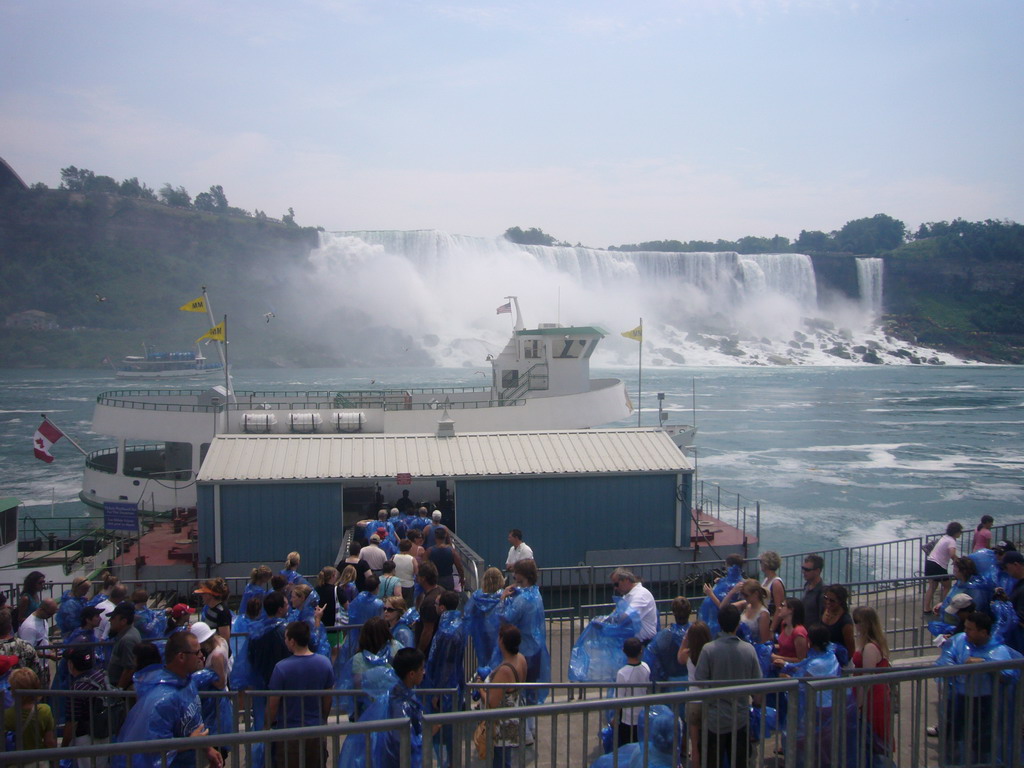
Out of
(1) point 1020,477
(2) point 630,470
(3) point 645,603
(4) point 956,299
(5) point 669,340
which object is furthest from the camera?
(4) point 956,299

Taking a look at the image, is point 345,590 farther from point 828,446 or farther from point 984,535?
point 828,446

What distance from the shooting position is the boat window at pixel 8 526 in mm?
13695

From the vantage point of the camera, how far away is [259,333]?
373ft

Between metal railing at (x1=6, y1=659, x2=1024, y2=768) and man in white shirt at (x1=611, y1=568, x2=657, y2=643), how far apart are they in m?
0.90

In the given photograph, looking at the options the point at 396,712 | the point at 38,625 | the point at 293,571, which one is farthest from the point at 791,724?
the point at 38,625

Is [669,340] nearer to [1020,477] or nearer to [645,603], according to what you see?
[1020,477]

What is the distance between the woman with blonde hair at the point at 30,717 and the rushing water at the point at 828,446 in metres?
18.3

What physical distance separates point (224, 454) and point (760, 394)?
2104 inches

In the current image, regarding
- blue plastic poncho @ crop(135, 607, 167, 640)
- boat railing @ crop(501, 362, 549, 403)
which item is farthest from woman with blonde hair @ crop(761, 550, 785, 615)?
boat railing @ crop(501, 362, 549, 403)

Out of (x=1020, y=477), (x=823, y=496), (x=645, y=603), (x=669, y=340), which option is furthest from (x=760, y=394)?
(x=645, y=603)

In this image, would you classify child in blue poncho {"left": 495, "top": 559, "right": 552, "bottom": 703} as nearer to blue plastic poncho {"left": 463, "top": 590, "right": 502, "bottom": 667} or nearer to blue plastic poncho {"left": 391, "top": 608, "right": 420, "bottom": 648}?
blue plastic poncho {"left": 463, "top": 590, "right": 502, "bottom": 667}

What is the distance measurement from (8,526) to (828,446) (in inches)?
1246

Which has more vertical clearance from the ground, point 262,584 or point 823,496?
point 262,584

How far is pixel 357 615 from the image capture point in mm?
6418
